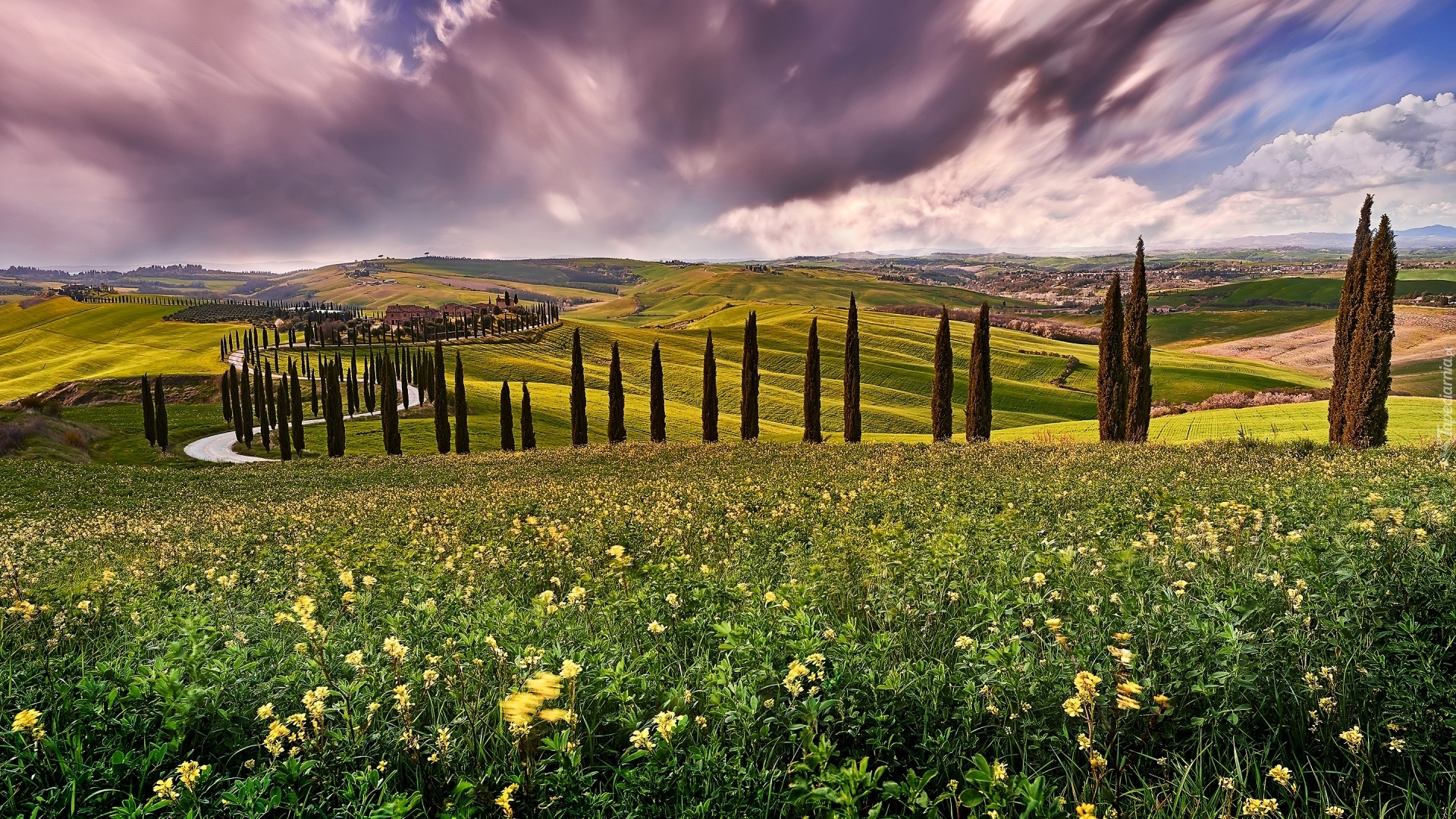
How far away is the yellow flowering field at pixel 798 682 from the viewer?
2953mm

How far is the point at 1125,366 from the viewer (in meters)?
39.1

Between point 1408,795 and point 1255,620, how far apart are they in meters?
1.43

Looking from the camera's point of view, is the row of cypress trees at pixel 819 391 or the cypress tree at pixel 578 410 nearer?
the row of cypress trees at pixel 819 391

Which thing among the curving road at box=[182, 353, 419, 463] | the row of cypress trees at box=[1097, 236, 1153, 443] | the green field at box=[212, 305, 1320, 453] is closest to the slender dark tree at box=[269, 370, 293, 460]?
the curving road at box=[182, 353, 419, 463]

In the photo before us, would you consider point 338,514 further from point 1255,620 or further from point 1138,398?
point 1138,398

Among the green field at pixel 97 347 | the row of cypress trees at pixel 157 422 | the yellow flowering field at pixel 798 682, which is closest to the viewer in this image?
the yellow flowering field at pixel 798 682

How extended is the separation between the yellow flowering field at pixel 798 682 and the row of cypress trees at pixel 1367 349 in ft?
94.6

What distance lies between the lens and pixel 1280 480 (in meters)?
10.1

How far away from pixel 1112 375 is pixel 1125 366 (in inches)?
115

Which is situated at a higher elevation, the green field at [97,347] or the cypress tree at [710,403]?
the green field at [97,347]

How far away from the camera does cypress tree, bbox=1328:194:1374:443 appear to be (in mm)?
28422

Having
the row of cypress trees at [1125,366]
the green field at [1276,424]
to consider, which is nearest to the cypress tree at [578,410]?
the green field at [1276,424]

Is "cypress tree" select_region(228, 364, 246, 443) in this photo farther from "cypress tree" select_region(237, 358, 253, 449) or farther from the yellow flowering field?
the yellow flowering field

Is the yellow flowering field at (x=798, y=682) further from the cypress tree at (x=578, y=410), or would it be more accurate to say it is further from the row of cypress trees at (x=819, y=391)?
the cypress tree at (x=578, y=410)
